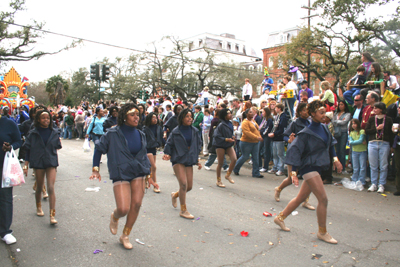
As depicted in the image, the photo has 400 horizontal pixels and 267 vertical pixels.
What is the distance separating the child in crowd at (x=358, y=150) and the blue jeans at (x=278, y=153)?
217 cm

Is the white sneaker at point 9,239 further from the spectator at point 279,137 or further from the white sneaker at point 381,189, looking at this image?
the white sneaker at point 381,189

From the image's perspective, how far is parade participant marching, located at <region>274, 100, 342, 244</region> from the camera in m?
4.65

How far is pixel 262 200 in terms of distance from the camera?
7012mm

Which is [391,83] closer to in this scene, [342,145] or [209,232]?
[342,145]

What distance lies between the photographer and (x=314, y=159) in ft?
15.5

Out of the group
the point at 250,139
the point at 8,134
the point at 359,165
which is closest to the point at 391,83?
the point at 359,165

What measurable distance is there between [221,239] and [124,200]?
1.54m

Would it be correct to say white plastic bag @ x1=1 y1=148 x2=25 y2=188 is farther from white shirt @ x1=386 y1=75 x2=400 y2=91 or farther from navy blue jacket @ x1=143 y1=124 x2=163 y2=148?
white shirt @ x1=386 y1=75 x2=400 y2=91

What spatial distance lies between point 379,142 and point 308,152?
4.09 metres

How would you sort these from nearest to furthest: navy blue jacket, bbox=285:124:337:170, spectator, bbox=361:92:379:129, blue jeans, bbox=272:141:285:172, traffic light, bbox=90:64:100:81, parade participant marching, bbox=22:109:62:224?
navy blue jacket, bbox=285:124:337:170 → parade participant marching, bbox=22:109:62:224 → spectator, bbox=361:92:379:129 → blue jeans, bbox=272:141:285:172 → traffic light, bbox=90:64:100:81

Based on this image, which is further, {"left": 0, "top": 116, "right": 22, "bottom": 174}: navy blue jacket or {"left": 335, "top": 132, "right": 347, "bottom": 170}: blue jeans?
{"left": 335, "top": 132, "right": 347, "bottom": 170}: blue jeans

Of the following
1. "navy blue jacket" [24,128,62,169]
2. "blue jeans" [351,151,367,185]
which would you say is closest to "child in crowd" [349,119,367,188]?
"blue jeans" [351,151,367,185]

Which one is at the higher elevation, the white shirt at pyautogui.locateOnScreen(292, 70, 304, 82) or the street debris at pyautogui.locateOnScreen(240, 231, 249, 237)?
the white shirt at pyautogui.locateOnScreen(292, 70, 304, 82)

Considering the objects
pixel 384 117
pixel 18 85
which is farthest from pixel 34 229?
pixel 18 85
